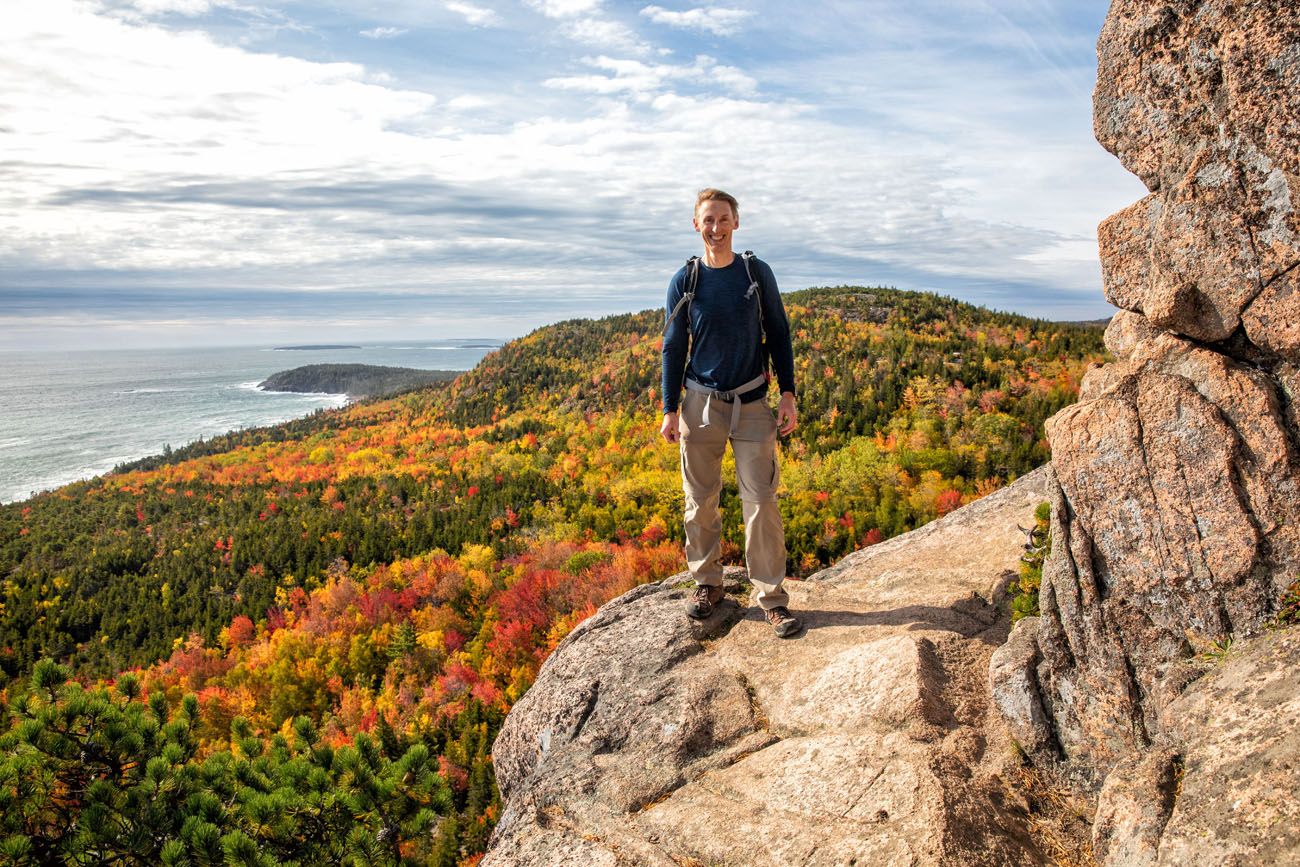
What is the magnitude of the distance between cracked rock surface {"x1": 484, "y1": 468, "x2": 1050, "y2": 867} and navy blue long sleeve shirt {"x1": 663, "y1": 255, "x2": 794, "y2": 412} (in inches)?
102

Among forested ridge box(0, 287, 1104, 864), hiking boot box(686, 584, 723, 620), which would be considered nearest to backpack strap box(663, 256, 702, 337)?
hiking boot box(686, 584, 723, 620)

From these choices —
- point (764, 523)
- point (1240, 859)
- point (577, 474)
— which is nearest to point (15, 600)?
point (577, 474)

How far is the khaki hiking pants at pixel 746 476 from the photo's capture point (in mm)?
6422

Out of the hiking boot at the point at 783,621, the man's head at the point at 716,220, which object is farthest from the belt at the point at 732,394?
the hiking boot at the point at 783,621

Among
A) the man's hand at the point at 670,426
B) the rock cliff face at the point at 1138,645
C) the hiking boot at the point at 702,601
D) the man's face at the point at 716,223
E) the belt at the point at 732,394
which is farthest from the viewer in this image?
the hiking boot at the point at 702,601

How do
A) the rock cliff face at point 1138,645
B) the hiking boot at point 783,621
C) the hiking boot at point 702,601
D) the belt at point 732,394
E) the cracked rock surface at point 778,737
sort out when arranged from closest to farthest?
the rock cliff face at point 1138,645 → the cracked rock surface at point 778,737 → the belt at point 732,394 → the hiking boot at point 783,621 → the hiking boot at point 702,601

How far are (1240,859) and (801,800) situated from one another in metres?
2.38

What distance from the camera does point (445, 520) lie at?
46.2m

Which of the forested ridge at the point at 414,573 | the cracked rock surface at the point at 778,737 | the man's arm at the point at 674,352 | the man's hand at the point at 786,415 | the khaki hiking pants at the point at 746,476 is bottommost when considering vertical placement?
the forested ridge at the point at 414,573

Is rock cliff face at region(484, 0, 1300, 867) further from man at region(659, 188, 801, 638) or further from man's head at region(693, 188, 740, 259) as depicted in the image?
man's head at region(693, 188, 740, 259)

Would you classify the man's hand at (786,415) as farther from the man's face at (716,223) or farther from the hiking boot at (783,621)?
the hiking boot at (783,621)

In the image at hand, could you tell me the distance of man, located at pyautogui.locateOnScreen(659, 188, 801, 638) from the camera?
20.3 feet

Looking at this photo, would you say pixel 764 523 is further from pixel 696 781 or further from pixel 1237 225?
pixel 1237 225

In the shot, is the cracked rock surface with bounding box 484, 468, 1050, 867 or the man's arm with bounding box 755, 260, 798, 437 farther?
the man's arm with bounding box 755, 260, 798, 437
